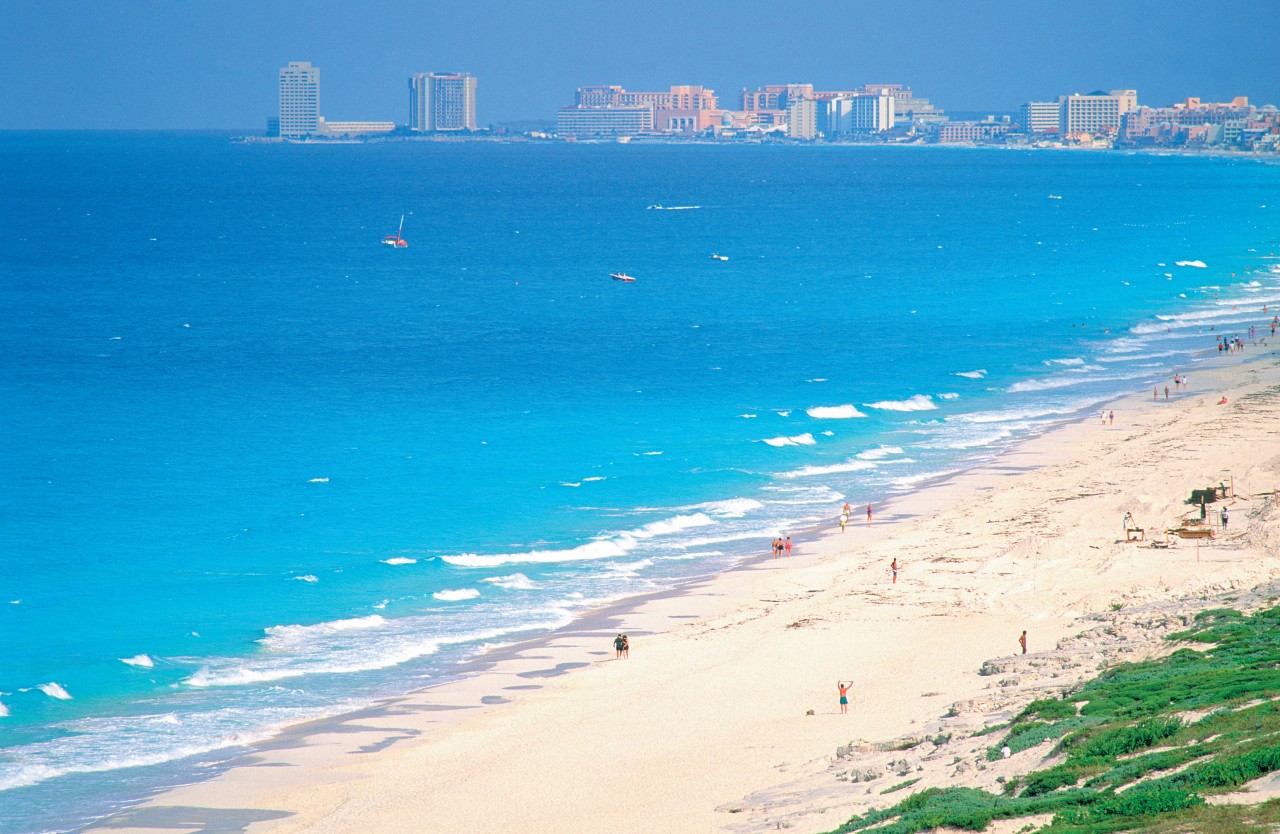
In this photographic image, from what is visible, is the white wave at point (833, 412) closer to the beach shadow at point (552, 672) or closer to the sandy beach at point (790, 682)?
the sandy beach at point (790, 682)

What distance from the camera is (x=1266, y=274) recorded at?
112 metres

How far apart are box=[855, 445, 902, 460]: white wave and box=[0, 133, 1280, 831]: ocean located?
34.0 inches

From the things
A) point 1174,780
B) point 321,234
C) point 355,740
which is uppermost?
point 321,234

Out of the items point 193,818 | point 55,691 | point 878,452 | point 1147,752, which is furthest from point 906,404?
point 1147,752

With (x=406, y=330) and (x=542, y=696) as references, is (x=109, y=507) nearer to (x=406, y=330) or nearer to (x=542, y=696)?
(x=542, y=696)

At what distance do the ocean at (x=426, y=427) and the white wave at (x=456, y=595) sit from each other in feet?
0.31

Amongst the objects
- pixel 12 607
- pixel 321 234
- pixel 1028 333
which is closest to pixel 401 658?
pixel 12 607

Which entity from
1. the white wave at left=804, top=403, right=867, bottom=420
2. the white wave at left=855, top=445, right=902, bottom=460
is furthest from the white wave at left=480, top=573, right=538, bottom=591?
the white wave at left=804, top=403, right=867, bottom=420

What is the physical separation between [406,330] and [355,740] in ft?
189

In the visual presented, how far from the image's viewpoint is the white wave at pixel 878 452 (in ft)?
184

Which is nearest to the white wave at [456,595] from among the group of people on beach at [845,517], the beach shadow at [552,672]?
the beach shadow at [552,672]

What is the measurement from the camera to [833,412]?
2532 inches

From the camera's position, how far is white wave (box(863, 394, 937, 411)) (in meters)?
65.8

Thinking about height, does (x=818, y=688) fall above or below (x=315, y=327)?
below
